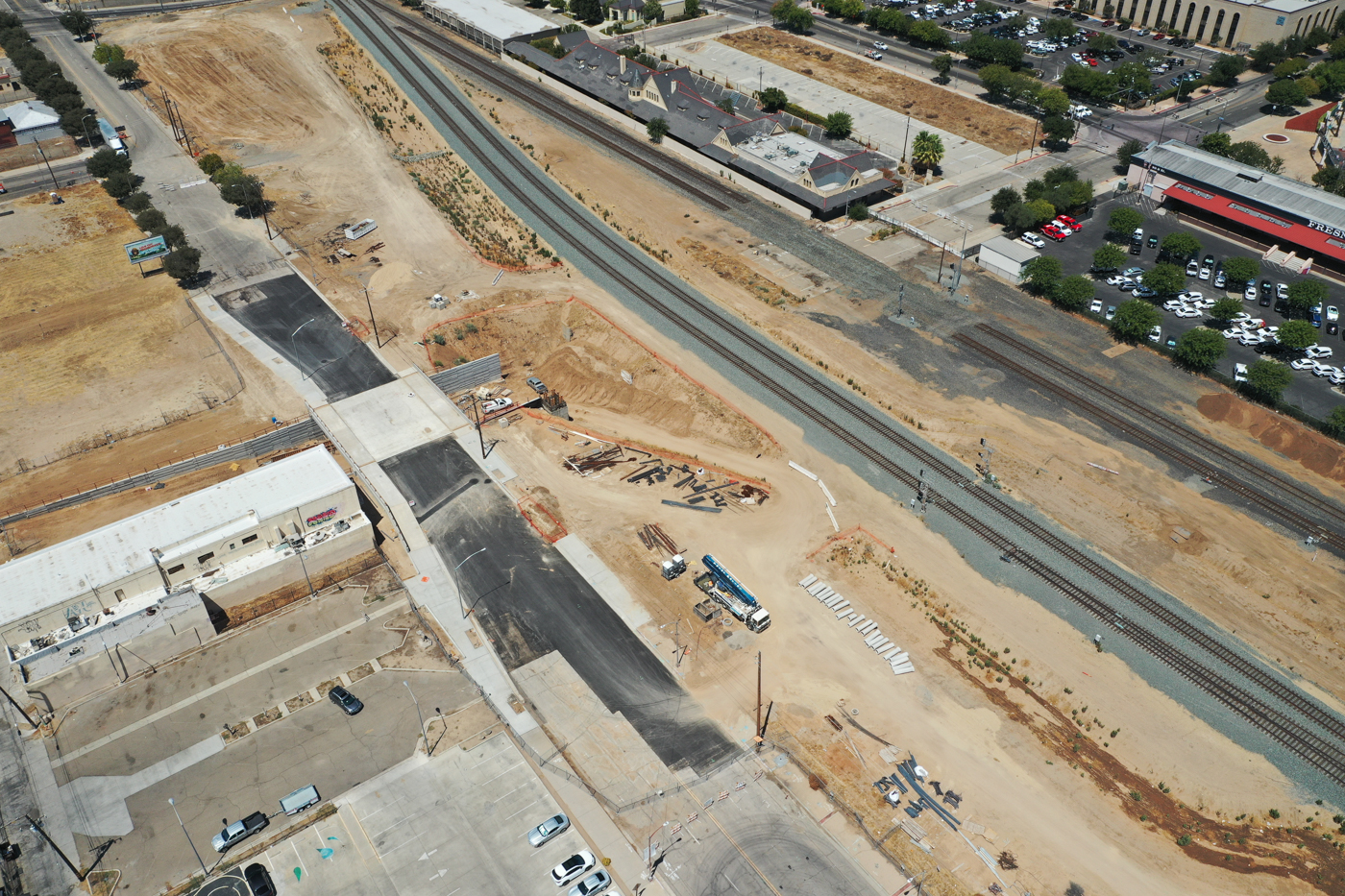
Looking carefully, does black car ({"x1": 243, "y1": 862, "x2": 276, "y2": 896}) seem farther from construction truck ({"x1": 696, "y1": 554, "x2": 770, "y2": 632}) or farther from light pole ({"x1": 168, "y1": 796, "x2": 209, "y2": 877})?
construction truck ({"x1": 696, "y1": 554, "x2": 770, "y2": 632})

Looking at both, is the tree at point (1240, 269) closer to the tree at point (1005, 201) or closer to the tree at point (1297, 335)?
the tree at point (1297, 335)

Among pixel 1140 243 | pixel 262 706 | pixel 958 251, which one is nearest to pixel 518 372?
pixel 262 706

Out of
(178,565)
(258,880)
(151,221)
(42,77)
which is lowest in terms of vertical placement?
(258,880)

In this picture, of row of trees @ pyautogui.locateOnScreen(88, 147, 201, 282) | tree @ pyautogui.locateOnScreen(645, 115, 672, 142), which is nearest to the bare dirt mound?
tree @ pyautogui.locateOnScreen(645, 115, 672, 142)

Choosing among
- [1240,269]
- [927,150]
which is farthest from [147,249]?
[1240,269]

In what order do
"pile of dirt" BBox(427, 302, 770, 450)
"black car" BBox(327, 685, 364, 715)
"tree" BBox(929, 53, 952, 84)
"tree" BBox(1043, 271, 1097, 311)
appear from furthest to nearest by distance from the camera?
"tree" BBox(929, 53, 952, 84), "tree" BBox(1043, 271, 1097, 311), "pile of dirt" BBox(427, 302, 770, 450), "black car" BBox(327, 685, 364, 715)

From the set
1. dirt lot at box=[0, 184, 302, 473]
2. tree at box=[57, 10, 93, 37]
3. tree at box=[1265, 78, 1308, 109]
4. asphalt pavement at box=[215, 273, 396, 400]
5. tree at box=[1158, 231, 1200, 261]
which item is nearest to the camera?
dirt lot at box=[0, 184, 302, 473]

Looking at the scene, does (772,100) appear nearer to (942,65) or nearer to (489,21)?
(942,65)
